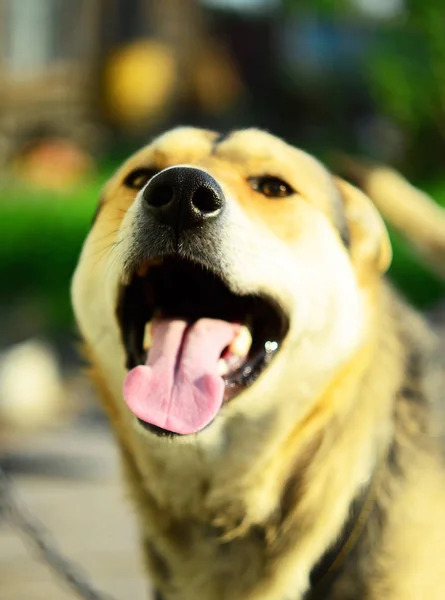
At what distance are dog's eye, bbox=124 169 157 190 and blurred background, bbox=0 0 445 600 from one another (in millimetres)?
2378

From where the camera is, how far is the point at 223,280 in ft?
8.79

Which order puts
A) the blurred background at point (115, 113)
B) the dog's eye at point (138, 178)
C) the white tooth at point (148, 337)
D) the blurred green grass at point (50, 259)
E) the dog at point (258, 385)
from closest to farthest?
the dog at point (258, 385) < the white tooth at point (148, 337) < the dog's eye at point (138, 178) < the blurred background at point (115, 113) < the blurred green grass at point (50, 259)

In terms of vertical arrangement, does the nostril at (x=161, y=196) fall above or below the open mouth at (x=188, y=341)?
above

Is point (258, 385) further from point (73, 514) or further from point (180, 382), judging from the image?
point (73, 514)

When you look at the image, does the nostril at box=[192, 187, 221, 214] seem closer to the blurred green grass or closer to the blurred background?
the blurred background

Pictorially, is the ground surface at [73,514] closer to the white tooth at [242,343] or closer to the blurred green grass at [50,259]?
the white tooth at [242,343]

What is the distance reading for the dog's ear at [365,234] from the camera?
294cm

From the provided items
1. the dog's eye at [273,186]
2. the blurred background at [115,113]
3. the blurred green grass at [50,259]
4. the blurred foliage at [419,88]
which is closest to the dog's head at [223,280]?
Answer: the dog's eye at [273,186]

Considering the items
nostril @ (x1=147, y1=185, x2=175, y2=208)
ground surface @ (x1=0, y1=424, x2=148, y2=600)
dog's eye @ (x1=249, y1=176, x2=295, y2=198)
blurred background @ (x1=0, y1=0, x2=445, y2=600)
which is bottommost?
blurred background @ (x1=0, y1=0, x2=445, y2=600)

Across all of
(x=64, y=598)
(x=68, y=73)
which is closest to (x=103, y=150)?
(x=68, y=73)

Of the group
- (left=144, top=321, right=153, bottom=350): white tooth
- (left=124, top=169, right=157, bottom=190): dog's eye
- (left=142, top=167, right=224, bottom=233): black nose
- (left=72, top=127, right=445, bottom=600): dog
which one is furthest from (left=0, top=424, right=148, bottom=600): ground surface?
(left=142, top=167, right=224, bottom=233): black nose

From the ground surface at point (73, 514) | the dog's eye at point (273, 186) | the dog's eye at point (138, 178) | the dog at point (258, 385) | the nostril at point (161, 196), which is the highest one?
the nostril at point (161, 196)

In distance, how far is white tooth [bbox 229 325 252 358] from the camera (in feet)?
8.96

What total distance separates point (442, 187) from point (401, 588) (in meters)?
10.6
